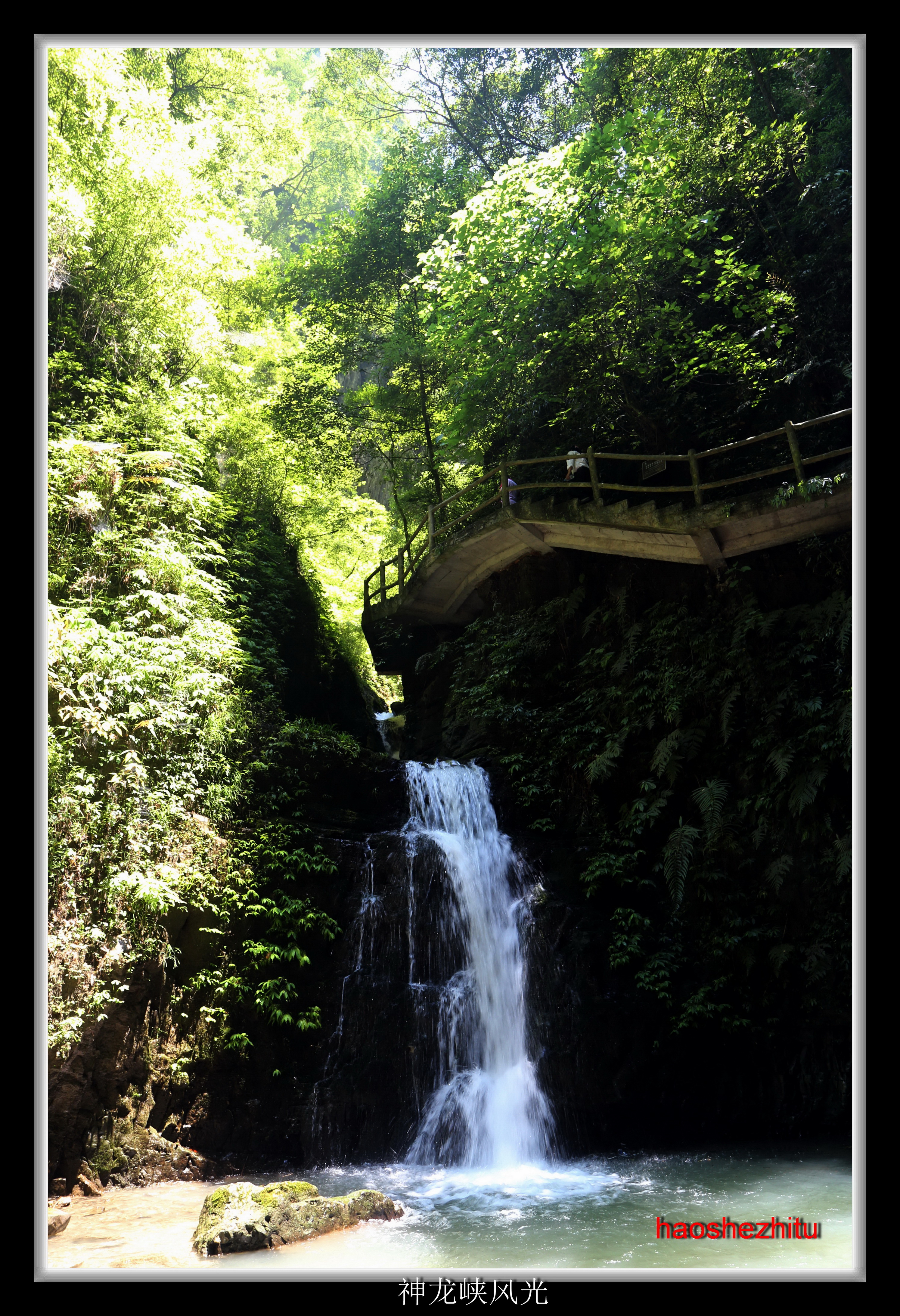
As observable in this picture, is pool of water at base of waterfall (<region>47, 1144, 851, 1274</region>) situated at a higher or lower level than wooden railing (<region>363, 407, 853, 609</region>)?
lower

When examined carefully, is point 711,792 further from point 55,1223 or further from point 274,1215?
point 55,1223

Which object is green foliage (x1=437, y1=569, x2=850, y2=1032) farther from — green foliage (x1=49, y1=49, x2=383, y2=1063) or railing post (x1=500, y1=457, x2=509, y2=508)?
green foliage (x1=49, y1=49, x2=383, y2=1063)

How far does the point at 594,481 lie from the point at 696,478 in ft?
4.78

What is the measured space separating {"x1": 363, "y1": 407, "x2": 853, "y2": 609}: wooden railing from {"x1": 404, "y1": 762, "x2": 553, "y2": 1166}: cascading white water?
183 inches

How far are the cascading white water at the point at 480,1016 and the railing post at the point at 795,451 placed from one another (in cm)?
546

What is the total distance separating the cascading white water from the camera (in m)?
7.55

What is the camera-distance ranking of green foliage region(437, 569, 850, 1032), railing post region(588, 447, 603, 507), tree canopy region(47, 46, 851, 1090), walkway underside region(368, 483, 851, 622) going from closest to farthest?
1. tree canopy region(47, 46, 851, 1090)
2. green foliage region(437, 569, 850, 1032)
3. walkway underside region(368, 483, 851, 622)
4. railing post region(588, 447, 603, 507)

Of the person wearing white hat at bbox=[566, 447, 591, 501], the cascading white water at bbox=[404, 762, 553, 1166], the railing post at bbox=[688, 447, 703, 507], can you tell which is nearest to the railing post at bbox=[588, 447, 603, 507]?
the person wearing white hat at bbox=[566, 447, 591, 501]

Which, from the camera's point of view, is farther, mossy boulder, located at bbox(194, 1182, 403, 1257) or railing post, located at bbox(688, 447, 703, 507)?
railing post, located at bbox(688, 447, 703, 507)

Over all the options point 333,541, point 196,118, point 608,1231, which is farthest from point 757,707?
point 196,118

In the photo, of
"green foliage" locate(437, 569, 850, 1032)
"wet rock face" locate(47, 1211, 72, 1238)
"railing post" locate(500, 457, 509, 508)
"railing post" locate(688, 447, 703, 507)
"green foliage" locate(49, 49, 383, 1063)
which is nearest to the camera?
"wet rock face" locate(47, 1211, 72, 1238)

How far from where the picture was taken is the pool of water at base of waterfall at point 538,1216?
4.98 metres

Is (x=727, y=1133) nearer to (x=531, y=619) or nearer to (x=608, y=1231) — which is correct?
(x=608, y=1231)

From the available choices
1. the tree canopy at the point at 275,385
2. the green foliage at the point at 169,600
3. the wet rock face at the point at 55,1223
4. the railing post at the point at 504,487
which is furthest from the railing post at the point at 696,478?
the wet rock face at the point at 55,1223
